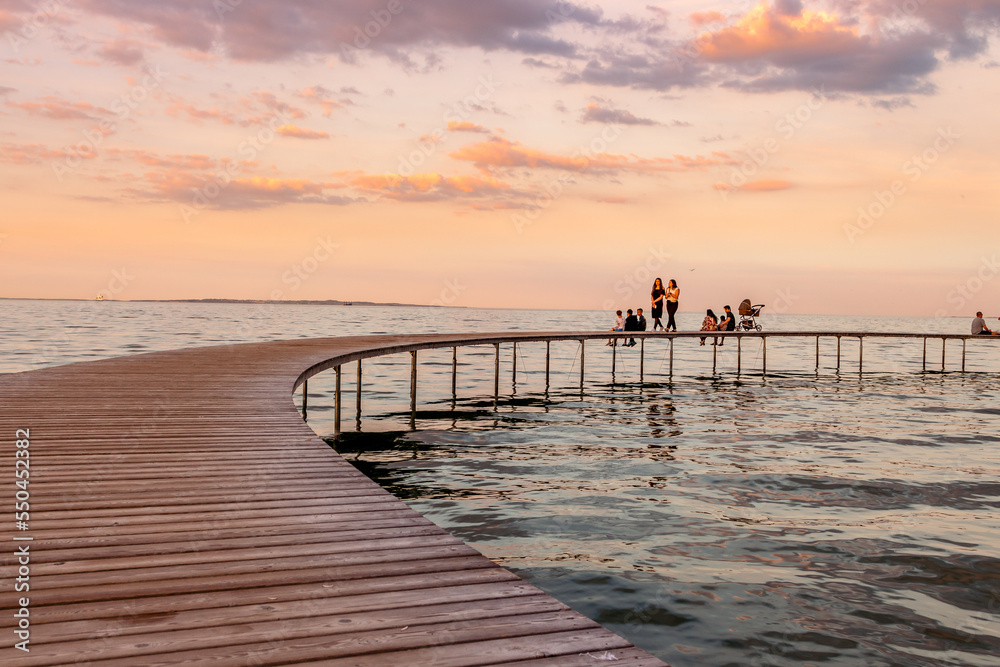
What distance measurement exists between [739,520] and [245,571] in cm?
562

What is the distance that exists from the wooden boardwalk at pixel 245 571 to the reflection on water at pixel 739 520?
2113 mm

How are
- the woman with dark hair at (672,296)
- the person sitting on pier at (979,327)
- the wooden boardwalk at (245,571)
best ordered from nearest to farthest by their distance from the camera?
the wooden boardwalk at (245,571), the woman with dark hair at (672,296), the person sitting on pier at (979,327)

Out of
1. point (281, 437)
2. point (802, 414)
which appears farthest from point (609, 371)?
point (281, 437)

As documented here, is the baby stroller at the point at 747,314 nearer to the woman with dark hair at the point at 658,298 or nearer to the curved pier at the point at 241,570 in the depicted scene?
the woman with dark hair at the point at 658,298

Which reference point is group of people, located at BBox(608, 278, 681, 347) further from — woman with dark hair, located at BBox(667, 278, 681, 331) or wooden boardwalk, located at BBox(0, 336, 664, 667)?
wooden boardwalk, located at BBox(0, 336, 664, 667)

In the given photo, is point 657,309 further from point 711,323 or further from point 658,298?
point 711,323

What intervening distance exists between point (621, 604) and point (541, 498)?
2.96m

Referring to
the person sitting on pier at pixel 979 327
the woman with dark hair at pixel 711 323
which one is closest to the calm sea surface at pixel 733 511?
the woman with dark hair at pixel 711 323

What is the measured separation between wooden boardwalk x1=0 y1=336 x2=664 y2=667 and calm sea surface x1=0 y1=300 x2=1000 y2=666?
6.99 ft

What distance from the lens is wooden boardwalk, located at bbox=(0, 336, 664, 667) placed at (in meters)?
2.29

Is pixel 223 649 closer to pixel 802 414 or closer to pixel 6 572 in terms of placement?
pixel 6 572

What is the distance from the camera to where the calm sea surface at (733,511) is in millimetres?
4895

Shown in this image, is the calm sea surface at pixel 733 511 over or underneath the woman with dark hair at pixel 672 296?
underneath

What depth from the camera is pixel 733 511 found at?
7.65m
